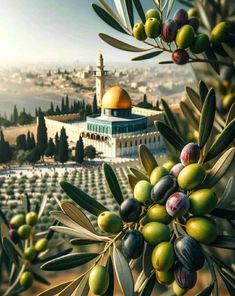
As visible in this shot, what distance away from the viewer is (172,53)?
4.28 ft

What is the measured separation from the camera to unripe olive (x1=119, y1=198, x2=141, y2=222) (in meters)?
1.03

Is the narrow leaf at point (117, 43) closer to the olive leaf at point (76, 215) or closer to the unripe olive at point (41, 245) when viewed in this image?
the olive leaf at point (76, 215)

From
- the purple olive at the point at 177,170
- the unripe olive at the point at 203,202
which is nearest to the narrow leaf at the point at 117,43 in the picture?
the purple olive at the point at 177,170

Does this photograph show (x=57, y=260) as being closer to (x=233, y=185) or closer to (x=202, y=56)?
(x=233, y=185)

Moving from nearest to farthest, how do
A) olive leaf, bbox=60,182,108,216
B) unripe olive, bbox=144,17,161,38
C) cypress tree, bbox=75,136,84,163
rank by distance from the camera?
olive leaf, bbox=60,182,108,216, unripe olive, bbox=144,17,161,38, cypress tree, bbox=75,136,84,163

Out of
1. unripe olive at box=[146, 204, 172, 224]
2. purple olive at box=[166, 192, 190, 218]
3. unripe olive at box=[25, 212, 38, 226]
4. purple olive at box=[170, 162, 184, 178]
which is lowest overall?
unripe olive at box=[25, 212, 38, 226]

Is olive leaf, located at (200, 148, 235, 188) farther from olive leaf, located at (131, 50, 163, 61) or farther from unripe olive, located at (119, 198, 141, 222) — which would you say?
olive leaf, located at (131, 50, 163, 61)

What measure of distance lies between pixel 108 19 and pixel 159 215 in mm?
715

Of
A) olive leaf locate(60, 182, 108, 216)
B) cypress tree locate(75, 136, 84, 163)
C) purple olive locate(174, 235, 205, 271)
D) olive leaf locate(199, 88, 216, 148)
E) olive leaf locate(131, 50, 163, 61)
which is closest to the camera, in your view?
purple olive locate(174, 235, 205, 271)

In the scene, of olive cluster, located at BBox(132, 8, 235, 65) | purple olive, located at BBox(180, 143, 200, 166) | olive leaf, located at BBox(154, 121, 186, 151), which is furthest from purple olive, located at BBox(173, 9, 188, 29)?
purple olive, located at BBox(180, 143, 200, 166)

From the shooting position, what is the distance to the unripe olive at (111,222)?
1.04m

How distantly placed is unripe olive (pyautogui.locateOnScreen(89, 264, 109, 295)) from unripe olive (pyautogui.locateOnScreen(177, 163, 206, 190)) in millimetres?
289

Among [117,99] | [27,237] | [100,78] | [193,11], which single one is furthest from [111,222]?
[100,78]

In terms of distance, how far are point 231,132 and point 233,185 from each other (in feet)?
0.45
